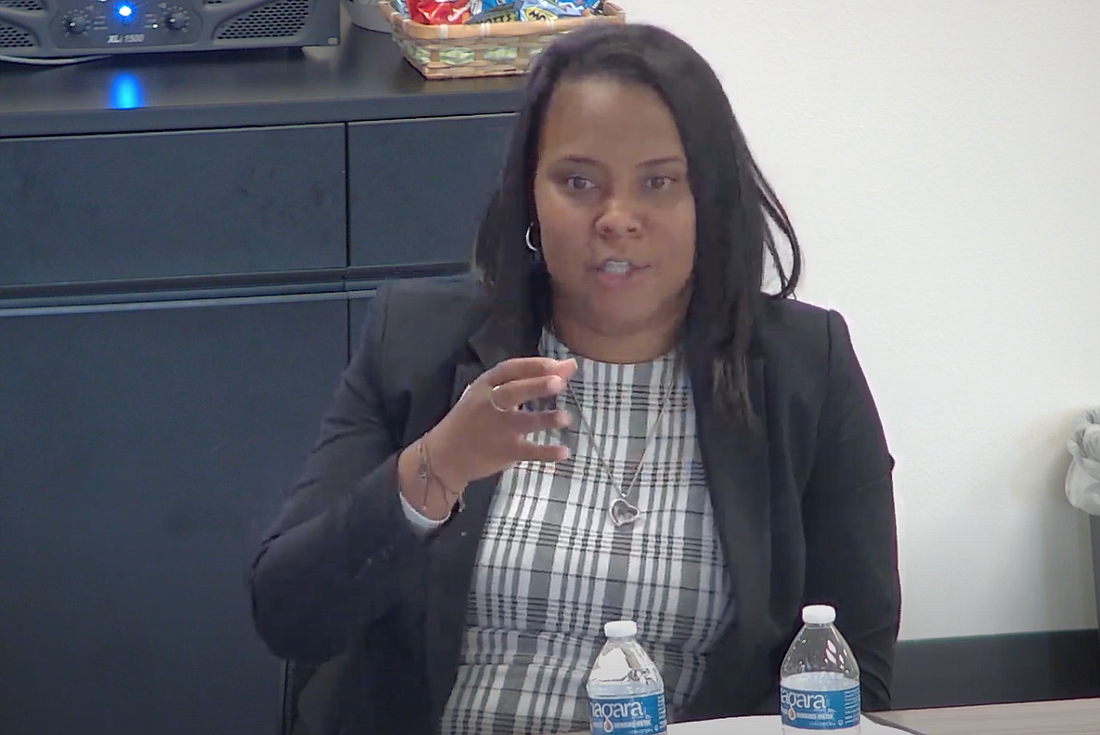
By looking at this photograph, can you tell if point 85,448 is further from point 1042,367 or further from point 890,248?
point 1042,367

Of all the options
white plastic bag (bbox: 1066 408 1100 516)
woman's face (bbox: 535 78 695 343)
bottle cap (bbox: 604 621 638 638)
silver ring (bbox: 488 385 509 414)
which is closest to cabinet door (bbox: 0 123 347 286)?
woman's face (bbox: 535 78 695 343)

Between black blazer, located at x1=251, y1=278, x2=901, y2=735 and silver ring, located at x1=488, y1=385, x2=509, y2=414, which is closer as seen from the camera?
silver ring, located at x1=488, y1=385, x2=509, y2=414

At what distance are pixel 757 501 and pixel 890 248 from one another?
1.12 m

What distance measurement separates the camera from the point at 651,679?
1.10 meters

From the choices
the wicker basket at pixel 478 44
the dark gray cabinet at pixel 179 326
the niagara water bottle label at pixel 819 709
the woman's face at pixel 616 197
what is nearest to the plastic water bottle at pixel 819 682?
the niagara water bottle label at pixel 819 709

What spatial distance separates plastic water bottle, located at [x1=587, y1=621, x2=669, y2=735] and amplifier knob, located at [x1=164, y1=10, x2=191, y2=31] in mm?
1193

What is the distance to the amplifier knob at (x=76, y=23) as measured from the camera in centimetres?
192

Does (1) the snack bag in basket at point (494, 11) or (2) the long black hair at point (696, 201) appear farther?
(1) the snack bag in basket at point (494, 11)

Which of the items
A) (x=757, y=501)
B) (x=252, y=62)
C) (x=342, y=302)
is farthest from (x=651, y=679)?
(x=252, y=62)

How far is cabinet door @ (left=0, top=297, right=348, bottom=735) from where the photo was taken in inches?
72.6

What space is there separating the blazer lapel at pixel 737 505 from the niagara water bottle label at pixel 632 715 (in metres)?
0.27

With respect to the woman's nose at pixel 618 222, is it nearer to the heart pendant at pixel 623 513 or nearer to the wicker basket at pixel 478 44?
the heart pendant at pixel 623 513

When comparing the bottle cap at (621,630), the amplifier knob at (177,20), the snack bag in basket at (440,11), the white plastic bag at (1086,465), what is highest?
the snack bag in basket at (440,11)

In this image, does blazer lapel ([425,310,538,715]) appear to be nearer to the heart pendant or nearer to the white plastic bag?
the heart pendant
